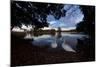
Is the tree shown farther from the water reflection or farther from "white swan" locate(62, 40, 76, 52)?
"white swan" locate(62, 40, 76, 52)

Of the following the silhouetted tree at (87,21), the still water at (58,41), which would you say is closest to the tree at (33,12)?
the still water at (58,41)

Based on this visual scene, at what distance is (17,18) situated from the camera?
263 centimetres

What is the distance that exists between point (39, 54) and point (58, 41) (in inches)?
12.9

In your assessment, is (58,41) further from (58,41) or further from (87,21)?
(87,21)

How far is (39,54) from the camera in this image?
2.73 metres

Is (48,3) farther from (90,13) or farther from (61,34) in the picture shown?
(90,13)

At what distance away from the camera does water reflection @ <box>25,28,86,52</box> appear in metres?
2.72

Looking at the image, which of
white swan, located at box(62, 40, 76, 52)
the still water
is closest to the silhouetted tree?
the still water

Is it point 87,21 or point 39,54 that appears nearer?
point 39,54

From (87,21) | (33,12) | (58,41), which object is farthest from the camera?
(87,21)

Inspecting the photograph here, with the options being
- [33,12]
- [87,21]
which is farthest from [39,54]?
[87,21]

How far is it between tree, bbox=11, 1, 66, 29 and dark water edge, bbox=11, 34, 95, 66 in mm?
236

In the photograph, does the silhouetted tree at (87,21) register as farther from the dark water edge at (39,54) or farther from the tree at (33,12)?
the tree at (33,12)
